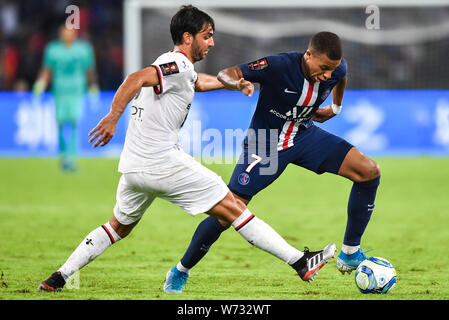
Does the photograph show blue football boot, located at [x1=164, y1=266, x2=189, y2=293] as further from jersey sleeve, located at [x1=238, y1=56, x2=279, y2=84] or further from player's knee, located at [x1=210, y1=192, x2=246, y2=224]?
jersey sleeve, located at [x1=238, y1=56, x2=279, y2=84]

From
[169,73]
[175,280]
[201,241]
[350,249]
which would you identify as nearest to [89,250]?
[175,280]

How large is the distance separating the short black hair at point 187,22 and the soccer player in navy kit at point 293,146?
1.72 feet

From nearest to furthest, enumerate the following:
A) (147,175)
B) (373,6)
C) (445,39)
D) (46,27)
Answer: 1. (147,175)
2. (373,6)
3. (445,39)
4. (46,27)

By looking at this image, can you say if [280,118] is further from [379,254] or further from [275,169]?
[379,254]

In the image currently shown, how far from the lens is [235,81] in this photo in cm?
566

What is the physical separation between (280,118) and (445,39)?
1238cm

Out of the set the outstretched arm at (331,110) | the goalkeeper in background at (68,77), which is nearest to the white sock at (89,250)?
the outstretched arm at (331,110)

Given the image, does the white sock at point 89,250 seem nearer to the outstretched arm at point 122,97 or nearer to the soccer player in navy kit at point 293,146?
the soccer player in navy kit at point 293,146

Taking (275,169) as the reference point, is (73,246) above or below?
below

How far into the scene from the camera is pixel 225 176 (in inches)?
503

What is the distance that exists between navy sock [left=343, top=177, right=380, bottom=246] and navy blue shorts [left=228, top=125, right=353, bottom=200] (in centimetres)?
26

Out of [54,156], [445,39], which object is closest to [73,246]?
[54,156]

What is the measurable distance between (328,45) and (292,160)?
3.21 ft

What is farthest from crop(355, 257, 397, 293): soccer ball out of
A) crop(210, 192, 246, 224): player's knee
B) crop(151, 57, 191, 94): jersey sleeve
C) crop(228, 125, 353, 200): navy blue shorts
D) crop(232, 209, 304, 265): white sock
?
crop(151, 57, 191, 94): jersey sleeve
